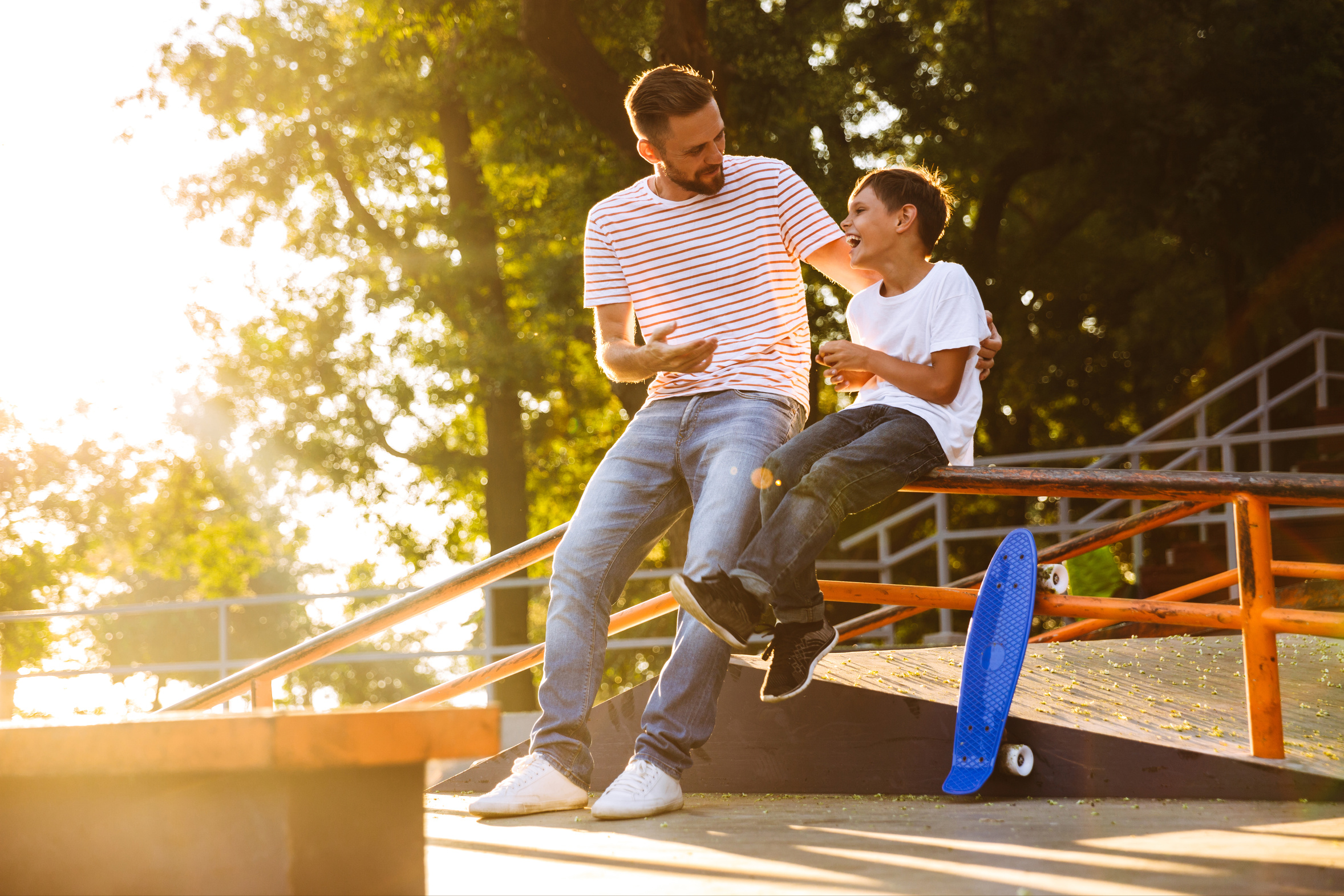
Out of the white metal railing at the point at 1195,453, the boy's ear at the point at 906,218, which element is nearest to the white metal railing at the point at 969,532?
the white metal railing at the point at 1195,453

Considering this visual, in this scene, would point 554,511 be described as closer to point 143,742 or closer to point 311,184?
point 311,184

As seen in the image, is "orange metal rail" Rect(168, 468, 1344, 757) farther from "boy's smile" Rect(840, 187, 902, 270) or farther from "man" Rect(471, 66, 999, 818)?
"boy's smile" Rect(840, 187, 902, 270)

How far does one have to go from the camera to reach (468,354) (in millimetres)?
12750

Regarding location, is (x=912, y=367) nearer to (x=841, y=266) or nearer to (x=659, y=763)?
(x=841, y=266)

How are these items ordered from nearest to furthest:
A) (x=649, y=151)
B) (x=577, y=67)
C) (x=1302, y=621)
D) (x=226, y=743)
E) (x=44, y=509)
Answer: (x=226, y=743) < (x=1302, y=621) < (x=649, y=151) < (x=577, y=67) < (x=44, y=509)

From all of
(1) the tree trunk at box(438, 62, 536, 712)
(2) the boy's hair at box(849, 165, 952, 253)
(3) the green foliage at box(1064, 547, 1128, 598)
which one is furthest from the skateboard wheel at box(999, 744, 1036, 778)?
(1) the tree trunk at box(438, 62, 536, 712)

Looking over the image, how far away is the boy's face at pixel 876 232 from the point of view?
338 centimetres

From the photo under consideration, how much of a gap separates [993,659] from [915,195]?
1.33 metres

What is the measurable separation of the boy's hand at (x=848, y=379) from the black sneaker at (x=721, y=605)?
72cm

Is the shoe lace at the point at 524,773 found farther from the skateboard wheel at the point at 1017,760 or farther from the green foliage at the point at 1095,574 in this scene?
the green foliage at the point at 1095,574

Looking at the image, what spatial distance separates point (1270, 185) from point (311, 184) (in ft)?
36.6

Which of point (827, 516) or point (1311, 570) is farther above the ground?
point (827, 516)

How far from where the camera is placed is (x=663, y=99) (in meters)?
3.19

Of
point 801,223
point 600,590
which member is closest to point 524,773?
point 600,590
